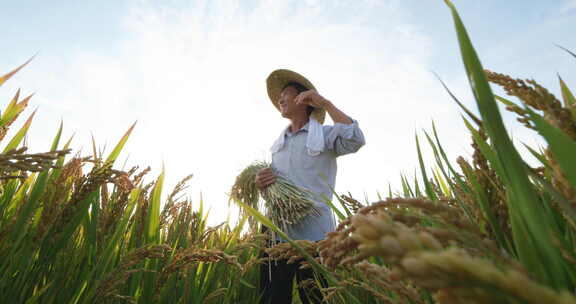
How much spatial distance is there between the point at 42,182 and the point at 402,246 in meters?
1.21

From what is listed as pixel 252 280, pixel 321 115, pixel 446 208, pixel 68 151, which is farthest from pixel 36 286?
pixel 321 115

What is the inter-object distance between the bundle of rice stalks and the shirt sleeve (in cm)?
59

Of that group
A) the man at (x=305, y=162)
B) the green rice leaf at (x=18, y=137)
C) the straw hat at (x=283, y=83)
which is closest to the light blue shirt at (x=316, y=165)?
the man at (x=305, y=162)

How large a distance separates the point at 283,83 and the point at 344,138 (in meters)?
1.55

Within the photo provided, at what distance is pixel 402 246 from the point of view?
0.26 m

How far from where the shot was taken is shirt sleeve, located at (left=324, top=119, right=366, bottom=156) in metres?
3.32

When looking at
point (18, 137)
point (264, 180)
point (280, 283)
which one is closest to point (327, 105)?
point (264, 180)

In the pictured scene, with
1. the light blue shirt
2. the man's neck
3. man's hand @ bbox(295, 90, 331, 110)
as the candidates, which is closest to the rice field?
the light blue shirt

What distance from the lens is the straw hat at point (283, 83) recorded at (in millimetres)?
4219

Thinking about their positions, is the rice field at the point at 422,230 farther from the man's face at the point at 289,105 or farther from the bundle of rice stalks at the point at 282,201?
the man's face at the point at 289,105

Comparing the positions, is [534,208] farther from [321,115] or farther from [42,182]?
[321,115]

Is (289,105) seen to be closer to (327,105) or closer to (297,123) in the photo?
(297,123)

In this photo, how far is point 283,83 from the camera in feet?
15.0

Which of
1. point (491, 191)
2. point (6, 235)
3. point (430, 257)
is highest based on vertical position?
point (6, 235)
